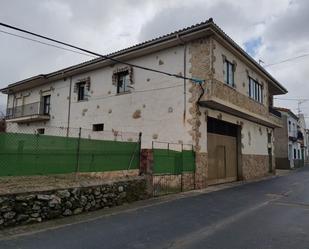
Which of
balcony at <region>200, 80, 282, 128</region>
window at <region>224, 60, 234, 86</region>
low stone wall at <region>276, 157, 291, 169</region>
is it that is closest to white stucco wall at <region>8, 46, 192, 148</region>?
balcony at <region>200, 80, 282, 128</region>

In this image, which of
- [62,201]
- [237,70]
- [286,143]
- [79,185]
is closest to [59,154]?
[79,185]

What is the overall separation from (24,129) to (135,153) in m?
18.0

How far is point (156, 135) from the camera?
1683 cm

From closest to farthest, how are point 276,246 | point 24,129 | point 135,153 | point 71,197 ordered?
point 276,246 → point 71,197 → point 135,153 → point 24,129

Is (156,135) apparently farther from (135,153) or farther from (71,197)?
(71,197)

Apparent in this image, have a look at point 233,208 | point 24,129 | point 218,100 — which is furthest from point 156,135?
point 24,129

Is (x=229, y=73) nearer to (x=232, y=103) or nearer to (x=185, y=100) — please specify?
(x=232, y=103)

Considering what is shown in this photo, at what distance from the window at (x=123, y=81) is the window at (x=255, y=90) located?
25.6 ft

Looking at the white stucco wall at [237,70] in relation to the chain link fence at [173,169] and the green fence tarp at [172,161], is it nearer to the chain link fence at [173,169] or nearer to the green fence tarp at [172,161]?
the chain link fence at [173,169]

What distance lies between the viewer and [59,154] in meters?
9.45

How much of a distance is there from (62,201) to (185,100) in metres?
8.82

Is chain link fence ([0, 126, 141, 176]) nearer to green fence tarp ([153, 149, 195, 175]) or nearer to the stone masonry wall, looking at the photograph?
green fence tarp ([153, 149, 195, 175])

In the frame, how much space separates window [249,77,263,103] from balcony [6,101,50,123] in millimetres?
14647

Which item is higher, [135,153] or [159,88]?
[159,88]
